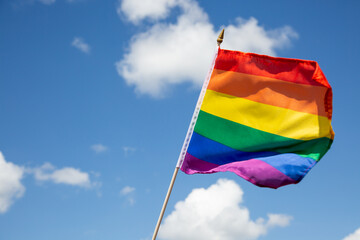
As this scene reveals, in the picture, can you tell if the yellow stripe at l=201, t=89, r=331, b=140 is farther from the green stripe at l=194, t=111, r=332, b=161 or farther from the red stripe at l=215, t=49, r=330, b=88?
the red stripe at l=215, t=49, r=330, b=88

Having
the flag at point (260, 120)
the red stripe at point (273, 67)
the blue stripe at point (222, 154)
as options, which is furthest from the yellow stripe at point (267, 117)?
the red stripe at point (273, 67)

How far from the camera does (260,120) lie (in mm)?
13484

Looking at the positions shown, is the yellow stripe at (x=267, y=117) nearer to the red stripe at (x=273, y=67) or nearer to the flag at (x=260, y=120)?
the flag at (x=260, y=120)

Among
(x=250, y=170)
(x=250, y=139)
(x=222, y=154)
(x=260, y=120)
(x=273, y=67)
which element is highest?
(x=273, y=67)

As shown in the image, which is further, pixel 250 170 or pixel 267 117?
pixel 267 117

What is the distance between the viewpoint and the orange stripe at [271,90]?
42.5 feet

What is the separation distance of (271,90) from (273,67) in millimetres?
695

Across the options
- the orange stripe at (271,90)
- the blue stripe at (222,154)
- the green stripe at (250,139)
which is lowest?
the blue stripe at (222,154)

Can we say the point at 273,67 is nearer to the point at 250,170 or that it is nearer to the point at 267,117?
the point at 267,117

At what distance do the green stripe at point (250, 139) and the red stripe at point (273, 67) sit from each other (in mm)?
1641

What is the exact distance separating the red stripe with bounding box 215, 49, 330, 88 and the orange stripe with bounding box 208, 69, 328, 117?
135mm

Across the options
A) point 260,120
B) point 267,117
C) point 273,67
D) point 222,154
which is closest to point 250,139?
point 260,120

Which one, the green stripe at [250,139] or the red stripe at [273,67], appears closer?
the green stripe at [250,139]

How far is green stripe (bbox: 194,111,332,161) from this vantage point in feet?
41.8
